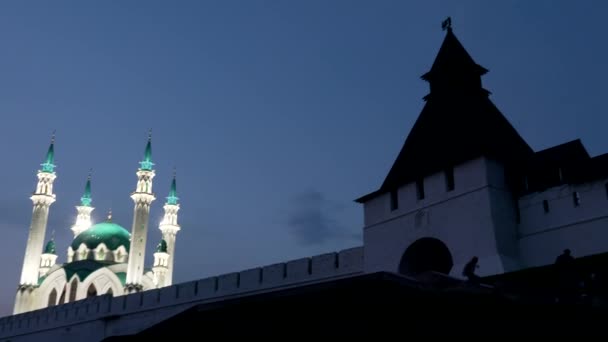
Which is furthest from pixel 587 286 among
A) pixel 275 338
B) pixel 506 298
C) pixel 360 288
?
pixel 275 338

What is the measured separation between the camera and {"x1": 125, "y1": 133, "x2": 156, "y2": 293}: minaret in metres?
37.6

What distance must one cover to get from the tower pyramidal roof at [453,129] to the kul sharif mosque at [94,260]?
26244mm

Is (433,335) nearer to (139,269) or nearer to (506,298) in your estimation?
(506,298)

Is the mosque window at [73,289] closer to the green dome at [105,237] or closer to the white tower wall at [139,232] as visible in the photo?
the green dome at [105,237]

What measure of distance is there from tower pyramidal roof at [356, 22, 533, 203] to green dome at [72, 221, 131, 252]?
32685 millimetres

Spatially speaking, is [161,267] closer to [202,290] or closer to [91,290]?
[91,290]

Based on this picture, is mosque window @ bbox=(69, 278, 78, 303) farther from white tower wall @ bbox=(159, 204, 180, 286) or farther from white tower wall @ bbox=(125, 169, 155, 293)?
white tower wall @ bbox=(159, 204, 180, 286)

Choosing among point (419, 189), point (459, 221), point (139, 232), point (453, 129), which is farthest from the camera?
point (139, 232)

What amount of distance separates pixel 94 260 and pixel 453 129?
34.5 metres

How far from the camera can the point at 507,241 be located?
12688 mm

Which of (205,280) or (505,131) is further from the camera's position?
(205,280)

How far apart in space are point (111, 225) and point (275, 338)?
4511cm

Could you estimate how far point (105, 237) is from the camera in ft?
146

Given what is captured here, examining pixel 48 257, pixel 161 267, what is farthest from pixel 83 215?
pixel 161 267
